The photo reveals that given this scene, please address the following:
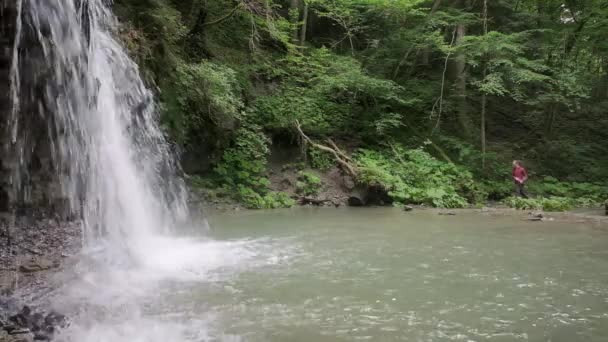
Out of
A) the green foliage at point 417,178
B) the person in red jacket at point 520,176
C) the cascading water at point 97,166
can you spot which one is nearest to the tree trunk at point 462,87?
the green foliage at point 417,178

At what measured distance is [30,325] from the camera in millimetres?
3885

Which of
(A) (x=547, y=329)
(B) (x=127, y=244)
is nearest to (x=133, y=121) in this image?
(B) (x=127, y=244)

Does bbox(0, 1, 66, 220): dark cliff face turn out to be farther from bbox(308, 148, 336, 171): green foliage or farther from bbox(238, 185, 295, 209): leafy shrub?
bbox(308, 148, 336, 171): green foliage

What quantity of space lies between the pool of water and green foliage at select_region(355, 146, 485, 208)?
4.76m

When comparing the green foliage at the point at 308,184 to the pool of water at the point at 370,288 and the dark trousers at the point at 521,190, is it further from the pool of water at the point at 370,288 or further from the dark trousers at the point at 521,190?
the dark trousers at the point at 521,190

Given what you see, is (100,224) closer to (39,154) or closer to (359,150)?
(39,154)

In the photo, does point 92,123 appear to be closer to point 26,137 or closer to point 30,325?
point 26,137

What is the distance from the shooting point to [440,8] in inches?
767

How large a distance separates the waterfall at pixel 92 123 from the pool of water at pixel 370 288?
97cm

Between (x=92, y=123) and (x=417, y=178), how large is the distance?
37.2 feet

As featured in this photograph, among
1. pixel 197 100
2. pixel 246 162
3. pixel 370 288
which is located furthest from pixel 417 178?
pixel 370 288

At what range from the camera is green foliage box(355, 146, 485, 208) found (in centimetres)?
1409

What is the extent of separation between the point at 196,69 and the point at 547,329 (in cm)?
1026

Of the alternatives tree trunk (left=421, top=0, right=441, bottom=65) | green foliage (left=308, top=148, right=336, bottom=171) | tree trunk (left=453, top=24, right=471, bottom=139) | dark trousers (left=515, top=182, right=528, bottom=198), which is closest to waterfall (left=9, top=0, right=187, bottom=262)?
green foliage (left=308, top=148, right=336, bottom=171)
